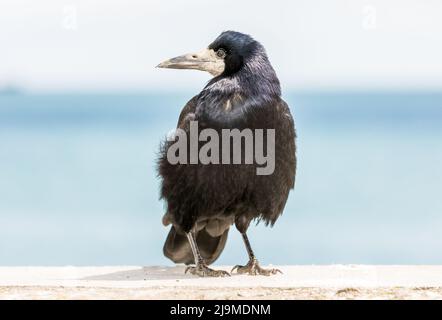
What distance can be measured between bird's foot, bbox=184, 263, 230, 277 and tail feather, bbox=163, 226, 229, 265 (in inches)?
16.5

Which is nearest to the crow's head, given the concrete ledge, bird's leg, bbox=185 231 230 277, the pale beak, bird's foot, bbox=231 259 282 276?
the pale beak

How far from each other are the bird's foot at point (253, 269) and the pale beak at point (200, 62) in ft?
5.16

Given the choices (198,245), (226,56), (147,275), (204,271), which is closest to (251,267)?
(204,271)

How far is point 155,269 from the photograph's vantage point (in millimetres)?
7863

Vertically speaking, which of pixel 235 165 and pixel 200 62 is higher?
pixel 200 62

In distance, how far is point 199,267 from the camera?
772 cm

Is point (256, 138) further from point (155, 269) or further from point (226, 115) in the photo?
point (155, 269)

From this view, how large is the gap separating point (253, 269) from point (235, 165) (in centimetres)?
98

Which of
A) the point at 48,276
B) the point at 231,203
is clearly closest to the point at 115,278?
the point at 48,276

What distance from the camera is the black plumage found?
24.0ft

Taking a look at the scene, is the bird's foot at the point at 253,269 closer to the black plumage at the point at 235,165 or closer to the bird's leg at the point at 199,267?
the black plumage at the point at 235,165

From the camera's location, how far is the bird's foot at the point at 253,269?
762 centimetres

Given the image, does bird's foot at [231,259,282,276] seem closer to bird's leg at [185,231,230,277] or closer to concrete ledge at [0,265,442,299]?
concrete ledge at [0,265,442,299]

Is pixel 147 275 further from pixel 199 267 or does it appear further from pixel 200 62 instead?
pixel 200 62
